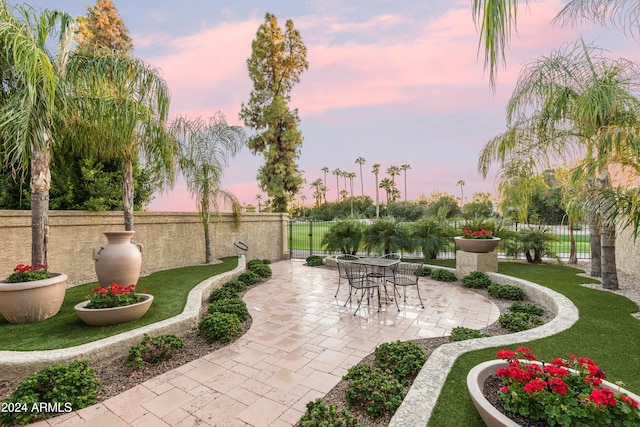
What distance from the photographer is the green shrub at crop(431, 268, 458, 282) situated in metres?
7.48

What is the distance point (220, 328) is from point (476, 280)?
5606mm

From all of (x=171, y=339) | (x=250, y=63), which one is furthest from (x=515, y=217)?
(x=250, y=63)

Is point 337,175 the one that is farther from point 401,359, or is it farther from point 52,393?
point 52,393

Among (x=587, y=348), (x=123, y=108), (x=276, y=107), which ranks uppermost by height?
(x=276, y=107)

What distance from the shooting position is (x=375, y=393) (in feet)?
8.18

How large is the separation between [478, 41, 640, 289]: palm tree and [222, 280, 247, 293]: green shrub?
628 centimetres

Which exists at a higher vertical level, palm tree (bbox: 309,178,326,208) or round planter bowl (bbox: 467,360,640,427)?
palm tree (bbox: 309,178,326,208)

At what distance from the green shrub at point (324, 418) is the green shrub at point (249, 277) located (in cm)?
516

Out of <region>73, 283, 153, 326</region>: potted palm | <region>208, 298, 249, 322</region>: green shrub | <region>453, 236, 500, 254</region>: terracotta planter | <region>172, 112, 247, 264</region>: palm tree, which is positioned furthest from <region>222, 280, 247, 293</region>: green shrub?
<region>453, 236, 500, 254</region>: terracotta planter

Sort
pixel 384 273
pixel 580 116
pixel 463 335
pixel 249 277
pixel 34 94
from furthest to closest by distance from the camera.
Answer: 1. pixel 249 277
2. pixel 384 273
3. pixel 580 116
4. pixel 34 94
5. pixel 463 335

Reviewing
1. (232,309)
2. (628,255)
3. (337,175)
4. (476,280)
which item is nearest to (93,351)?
(232,309)

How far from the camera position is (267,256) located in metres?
11.7

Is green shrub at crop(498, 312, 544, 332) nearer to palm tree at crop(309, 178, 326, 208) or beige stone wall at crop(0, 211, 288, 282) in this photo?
beige stone wall at crop(0, 211, 288, 282)

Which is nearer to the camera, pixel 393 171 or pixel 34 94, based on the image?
pixel 34 94
